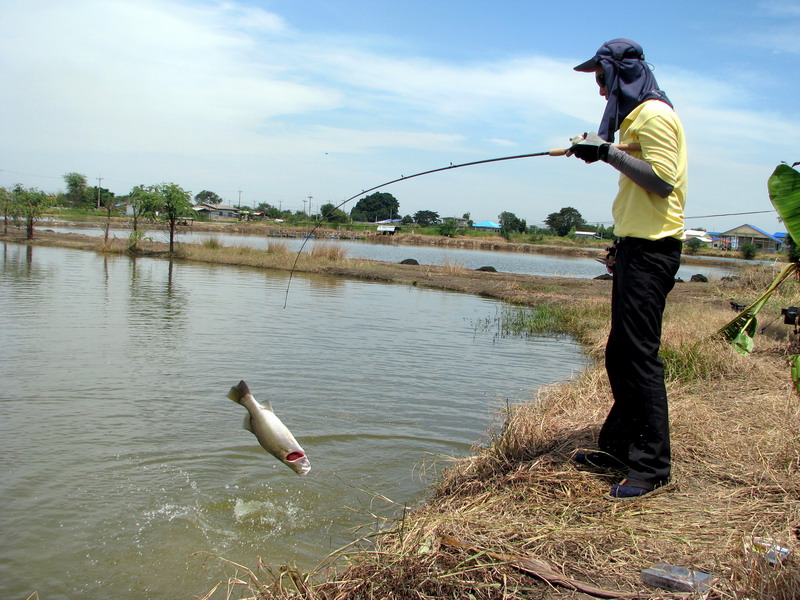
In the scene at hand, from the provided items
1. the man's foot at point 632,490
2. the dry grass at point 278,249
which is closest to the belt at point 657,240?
the man's foot at point 632,490

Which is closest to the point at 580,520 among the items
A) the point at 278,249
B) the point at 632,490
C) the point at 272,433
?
the point at 632,490

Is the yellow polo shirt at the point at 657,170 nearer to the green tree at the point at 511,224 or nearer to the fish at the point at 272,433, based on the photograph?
the fish at the point at 272,433

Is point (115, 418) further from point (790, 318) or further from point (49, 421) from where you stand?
point (790, 318)

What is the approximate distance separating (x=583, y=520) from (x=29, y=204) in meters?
40.3

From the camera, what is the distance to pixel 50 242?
109 ft

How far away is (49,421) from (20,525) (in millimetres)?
2141

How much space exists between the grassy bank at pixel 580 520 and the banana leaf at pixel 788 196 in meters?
1.23

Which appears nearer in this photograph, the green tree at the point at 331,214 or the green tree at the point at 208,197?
the green tree at the point at 331,214

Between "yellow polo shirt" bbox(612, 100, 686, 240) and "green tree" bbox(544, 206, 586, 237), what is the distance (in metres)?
103

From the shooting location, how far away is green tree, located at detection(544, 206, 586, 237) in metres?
105

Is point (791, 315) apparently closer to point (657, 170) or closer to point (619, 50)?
point (657, 170)

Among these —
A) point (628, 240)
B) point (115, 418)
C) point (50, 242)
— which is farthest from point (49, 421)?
point (50, 242)

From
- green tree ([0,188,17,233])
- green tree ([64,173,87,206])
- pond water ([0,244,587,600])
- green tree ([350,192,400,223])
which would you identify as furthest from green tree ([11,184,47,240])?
green tree ([350,192,400,223])

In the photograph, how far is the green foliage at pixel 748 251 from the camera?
5381 cm
